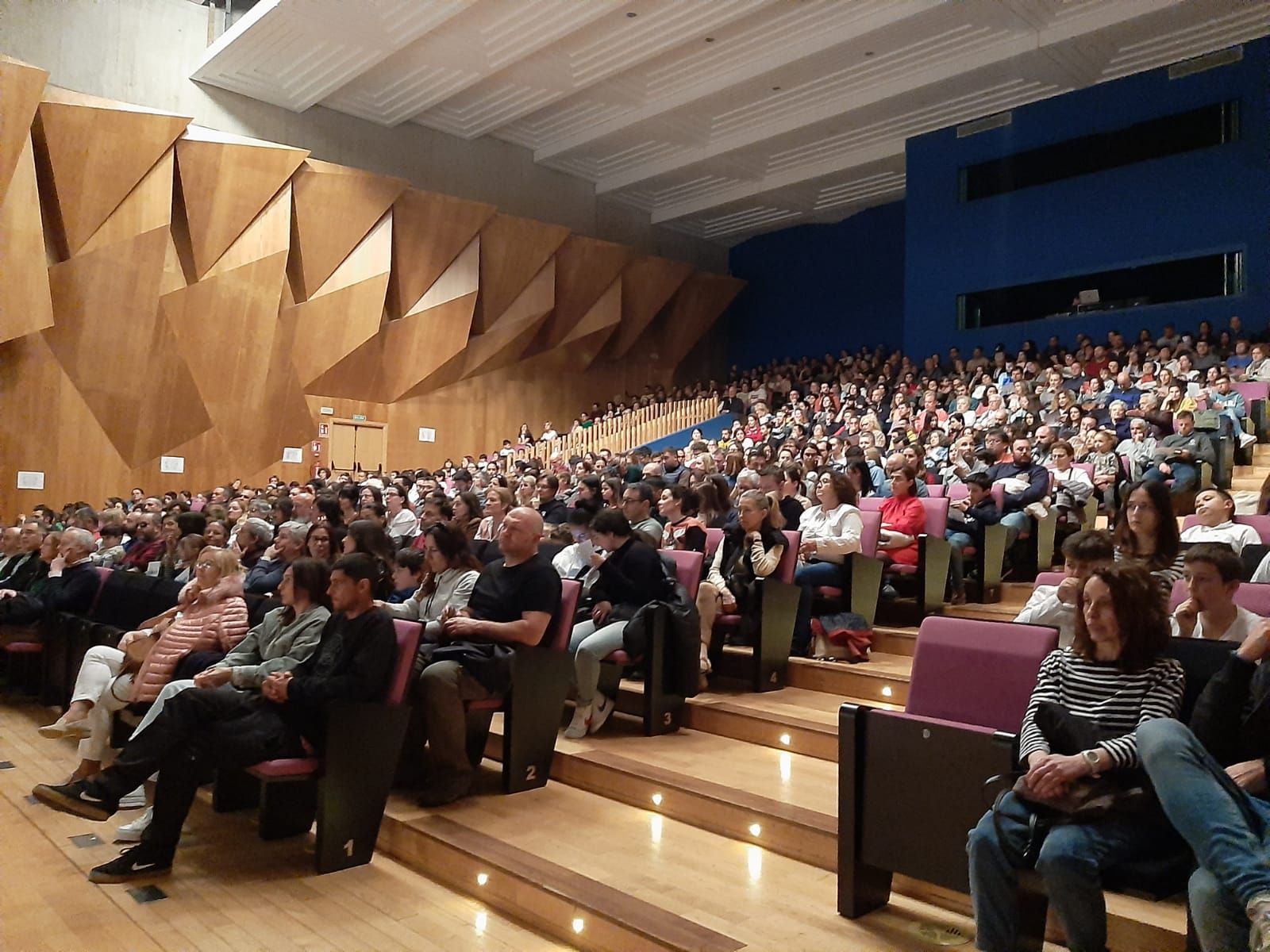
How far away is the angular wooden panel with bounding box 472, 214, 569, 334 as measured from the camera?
12430 millimetres

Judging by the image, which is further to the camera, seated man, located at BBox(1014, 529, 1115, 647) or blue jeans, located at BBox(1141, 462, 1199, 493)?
blue jeans, located at BBox(1141, 462, 1199, 493)

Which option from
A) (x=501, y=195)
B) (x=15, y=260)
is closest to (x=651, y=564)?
(x=15, y=260)

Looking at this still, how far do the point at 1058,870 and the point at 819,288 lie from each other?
14.5m

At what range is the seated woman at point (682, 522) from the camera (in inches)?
161

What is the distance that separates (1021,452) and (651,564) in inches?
107

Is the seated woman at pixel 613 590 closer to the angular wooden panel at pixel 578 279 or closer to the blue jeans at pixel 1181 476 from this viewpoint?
the blue jeans at pixel 1181 476

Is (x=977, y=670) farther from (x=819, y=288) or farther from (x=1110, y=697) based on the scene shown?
(x=819, y=288)

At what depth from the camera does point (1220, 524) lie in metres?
3.33

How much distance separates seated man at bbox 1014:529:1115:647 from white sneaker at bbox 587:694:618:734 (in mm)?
1492

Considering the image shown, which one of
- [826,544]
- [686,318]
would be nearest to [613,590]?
[826,544]

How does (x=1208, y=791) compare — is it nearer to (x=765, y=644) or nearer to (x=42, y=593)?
(x=765, y=644)

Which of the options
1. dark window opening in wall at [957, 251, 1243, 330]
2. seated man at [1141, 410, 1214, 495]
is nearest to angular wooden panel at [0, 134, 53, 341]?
seated man at [1141, 410, 1214, 495]

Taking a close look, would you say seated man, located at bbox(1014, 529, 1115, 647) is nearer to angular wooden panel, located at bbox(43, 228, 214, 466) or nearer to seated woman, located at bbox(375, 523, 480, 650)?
seated woman, located at bbox(375, 523, 480, 650)

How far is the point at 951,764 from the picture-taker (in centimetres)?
194
